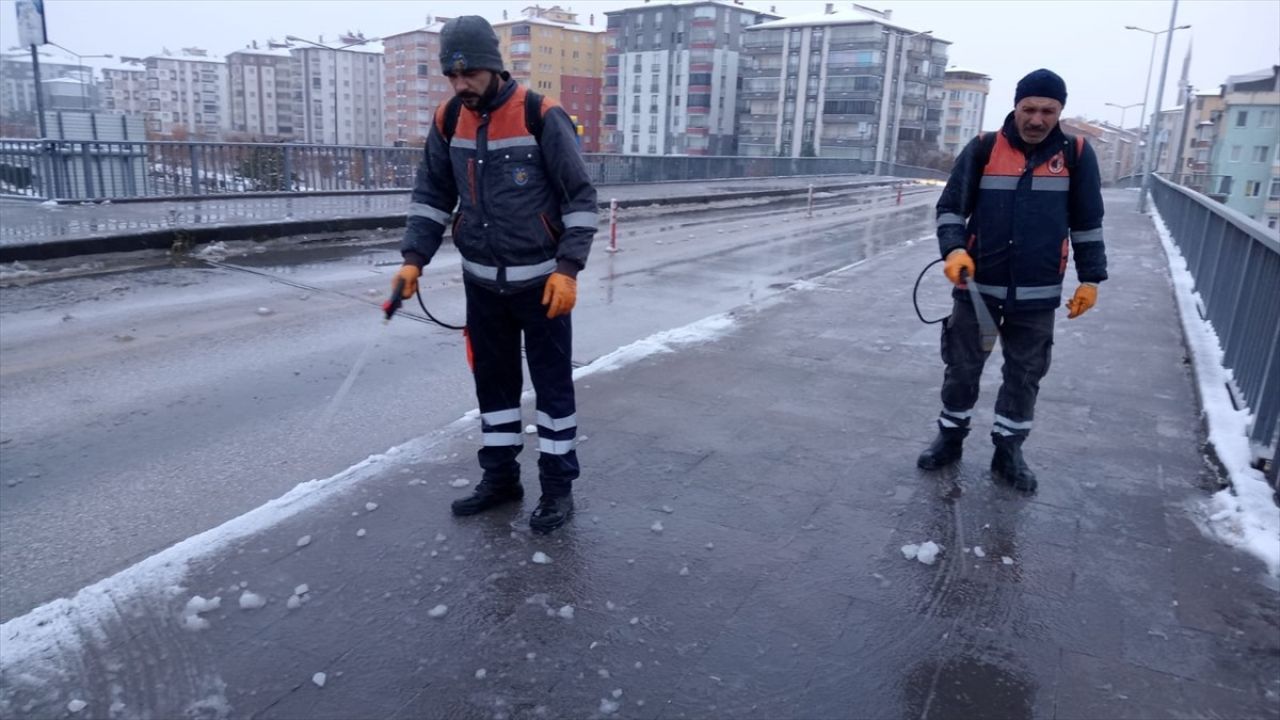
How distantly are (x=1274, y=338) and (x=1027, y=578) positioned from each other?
103 inches

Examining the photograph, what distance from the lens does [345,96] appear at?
131 meters

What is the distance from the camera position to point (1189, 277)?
Answer: 12.2 metres

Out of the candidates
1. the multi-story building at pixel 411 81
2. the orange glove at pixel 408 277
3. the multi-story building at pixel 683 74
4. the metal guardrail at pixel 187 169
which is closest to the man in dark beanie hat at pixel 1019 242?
the orange glove at pixel 408 277

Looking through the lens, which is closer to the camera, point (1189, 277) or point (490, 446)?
point (490, 446)

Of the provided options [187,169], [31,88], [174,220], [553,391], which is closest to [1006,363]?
[553,391]

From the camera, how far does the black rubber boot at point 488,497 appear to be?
4.17 meters

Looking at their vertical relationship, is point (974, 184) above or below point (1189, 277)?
above

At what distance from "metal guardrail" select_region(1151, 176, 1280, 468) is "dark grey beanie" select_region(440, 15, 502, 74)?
4188 millimetres

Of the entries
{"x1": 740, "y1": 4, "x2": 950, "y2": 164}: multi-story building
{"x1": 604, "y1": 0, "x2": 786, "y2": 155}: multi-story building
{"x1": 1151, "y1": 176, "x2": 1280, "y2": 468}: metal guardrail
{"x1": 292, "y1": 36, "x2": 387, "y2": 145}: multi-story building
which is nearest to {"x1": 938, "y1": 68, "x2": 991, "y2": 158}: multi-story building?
{"x1": 740, "y1": 4, "x2": 950, "y2": 164}: multi-story building

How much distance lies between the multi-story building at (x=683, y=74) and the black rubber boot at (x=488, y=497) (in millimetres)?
104723

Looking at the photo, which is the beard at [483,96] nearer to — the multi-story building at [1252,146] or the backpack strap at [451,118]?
the backpack strap at [451,118]

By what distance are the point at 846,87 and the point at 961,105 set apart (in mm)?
29941

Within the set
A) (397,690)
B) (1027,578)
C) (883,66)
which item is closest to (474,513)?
(397,690)

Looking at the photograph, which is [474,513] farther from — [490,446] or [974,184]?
[974,184]
